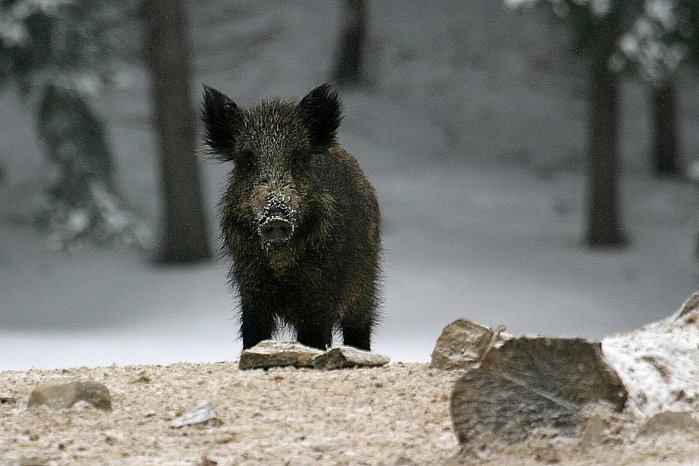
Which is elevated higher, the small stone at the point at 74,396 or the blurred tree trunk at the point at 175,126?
the blurred tree trunk at the point at 175,126

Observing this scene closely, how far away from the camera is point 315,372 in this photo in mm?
5871

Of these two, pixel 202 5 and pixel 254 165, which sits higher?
pixel 202 5

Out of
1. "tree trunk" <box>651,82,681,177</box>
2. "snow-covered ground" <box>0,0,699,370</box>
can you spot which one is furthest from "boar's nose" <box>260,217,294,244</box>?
"tree trunk" <box>651,82,681,177</box>

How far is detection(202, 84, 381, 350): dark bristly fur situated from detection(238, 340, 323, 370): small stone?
2.04 ft

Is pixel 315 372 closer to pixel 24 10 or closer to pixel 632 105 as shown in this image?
pixel 24 10

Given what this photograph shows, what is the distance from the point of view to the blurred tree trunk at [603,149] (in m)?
19.8

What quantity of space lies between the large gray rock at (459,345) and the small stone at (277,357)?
1.93ft

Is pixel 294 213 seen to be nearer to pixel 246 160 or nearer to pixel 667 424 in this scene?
pixel 246 160

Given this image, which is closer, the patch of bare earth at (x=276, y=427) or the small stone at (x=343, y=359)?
the patch of bare earth at (x=276, y=427)

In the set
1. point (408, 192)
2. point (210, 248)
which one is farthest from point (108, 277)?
point (408, 192)

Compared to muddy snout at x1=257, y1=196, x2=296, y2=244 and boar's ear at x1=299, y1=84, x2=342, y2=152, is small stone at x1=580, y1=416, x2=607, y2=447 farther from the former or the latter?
boar's ear at x1=299, y1=84, x2=342, y2=152

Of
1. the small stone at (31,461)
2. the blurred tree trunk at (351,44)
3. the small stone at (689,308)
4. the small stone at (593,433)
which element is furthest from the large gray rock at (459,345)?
the blurred tree trunk at (351,44)

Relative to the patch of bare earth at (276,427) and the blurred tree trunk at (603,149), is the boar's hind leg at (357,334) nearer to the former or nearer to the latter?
the patch of bare earth at (276,427)

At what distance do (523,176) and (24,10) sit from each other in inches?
429
